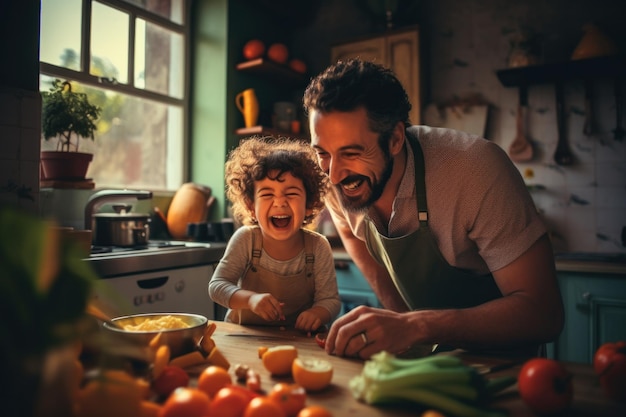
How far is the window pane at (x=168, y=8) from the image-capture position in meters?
3.29

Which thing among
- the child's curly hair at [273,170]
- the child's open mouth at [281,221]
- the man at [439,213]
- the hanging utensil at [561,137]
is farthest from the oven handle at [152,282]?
the hanging utensil at [561,137]

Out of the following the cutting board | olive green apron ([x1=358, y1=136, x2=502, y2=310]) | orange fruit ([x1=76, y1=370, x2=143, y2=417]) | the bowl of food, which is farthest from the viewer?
the cutting board

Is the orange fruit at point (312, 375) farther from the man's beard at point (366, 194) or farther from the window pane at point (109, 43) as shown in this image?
the window pane at point (109, 43)

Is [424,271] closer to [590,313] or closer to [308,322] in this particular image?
[308,322]

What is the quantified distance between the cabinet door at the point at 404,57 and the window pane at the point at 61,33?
178 centimetres

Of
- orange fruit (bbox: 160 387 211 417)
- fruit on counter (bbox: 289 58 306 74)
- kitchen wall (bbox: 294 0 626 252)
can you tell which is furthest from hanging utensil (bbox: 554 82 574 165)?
orange fruit (bbox: 160 387 211 417)

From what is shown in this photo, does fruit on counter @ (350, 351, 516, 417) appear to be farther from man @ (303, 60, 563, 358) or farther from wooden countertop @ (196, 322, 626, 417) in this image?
man @ (303, 60, 563, 358)

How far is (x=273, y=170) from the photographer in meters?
1.60

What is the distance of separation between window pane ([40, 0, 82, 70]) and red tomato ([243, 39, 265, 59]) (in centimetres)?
111

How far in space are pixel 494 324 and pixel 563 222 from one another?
7.41 ft

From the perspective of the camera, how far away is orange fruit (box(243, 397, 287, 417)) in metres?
0.60

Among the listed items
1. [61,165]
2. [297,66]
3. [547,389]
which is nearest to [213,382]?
[547,389]

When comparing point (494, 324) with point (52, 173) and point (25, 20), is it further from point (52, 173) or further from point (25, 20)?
point (52, 173)

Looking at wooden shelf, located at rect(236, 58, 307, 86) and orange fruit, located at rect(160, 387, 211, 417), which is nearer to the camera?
orange fruit, located at rect(160, 387, 211, 417)
